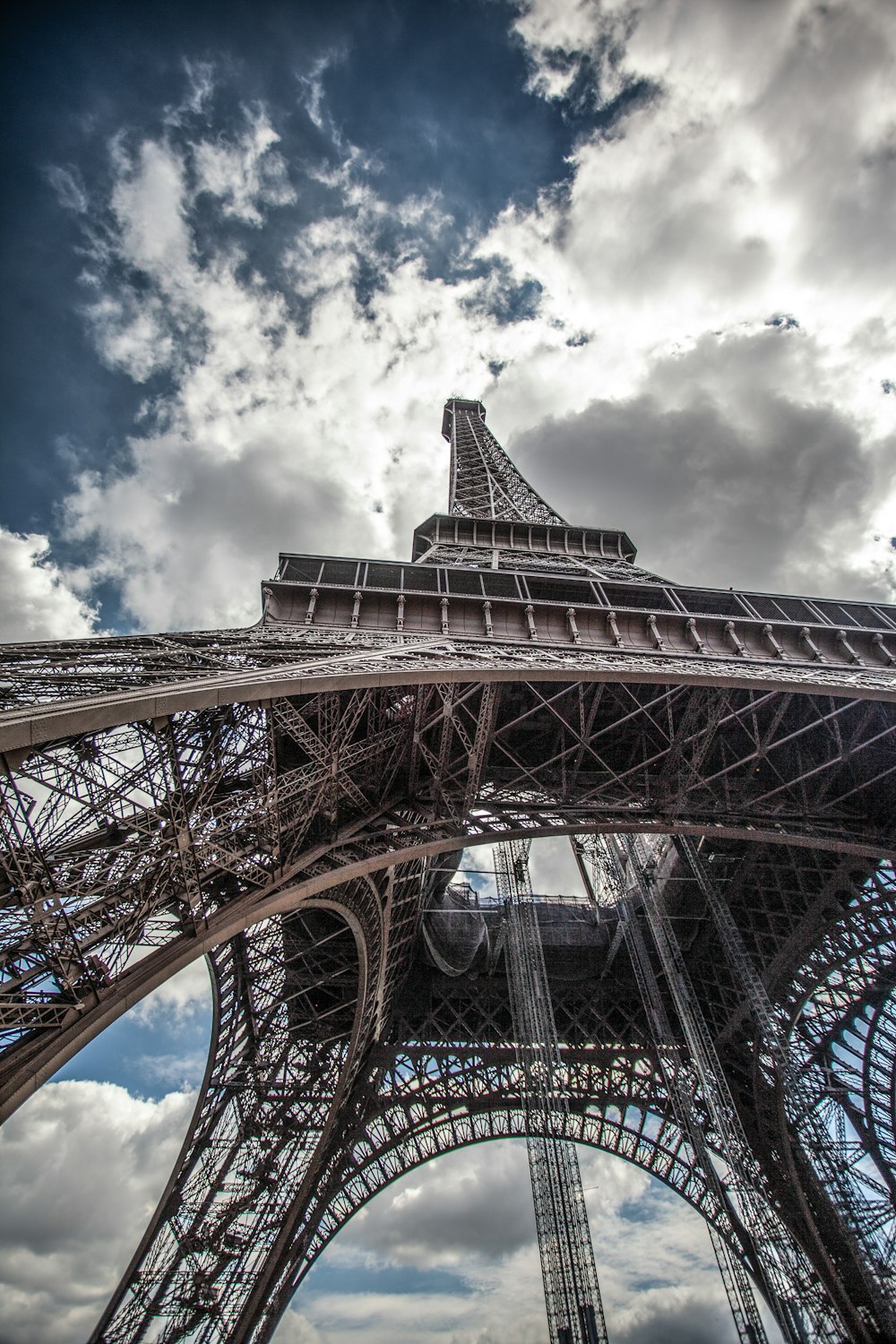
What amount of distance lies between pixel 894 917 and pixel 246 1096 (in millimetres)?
17444

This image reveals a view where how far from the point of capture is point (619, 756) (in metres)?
16.6

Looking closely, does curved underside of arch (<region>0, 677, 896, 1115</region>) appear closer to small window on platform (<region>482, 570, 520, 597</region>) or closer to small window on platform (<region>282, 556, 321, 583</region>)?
small window on platform (<region>482, 570, 520, 597</region>)

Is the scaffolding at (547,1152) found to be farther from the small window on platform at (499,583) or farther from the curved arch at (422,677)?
the curved arch at (422,677)

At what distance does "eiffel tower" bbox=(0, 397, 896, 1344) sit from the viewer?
7.51 meters

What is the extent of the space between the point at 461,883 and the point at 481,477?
21.0 m

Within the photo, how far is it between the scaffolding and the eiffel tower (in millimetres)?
1106

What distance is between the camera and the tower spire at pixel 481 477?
99.1ft

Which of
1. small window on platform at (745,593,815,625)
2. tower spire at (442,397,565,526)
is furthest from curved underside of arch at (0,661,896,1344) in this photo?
tower spire at (442,397,565,526)

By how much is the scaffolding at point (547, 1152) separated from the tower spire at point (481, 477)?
13413 mm

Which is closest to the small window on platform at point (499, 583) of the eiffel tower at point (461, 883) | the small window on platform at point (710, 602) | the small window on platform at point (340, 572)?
the eiffel tower at point (461, 883)

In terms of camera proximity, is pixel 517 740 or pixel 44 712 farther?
pixel 517 740

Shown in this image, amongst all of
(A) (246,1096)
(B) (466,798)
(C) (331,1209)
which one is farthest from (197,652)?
(C) (331,1209)

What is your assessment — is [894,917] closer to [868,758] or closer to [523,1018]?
[868,758]

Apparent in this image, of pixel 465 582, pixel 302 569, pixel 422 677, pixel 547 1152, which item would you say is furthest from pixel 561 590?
pixel 547 1152
